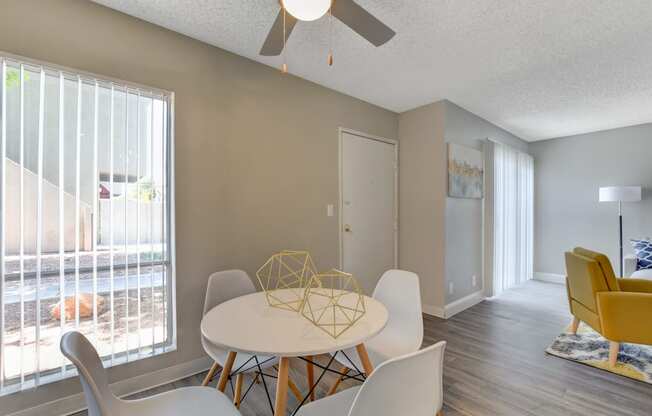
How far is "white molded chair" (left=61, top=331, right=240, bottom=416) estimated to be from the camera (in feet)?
3.04

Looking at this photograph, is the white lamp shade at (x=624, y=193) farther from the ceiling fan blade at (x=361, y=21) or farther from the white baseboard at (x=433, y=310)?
the ceiling fan blade at (x=361, y=21)

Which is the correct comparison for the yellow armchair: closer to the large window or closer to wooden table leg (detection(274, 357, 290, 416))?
wooden table leg (detection(274, 357, 290, 416))

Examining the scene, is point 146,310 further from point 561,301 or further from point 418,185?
point 561,301

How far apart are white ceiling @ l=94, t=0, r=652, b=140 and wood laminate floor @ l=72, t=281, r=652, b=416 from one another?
8.01 feet

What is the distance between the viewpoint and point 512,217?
461cm

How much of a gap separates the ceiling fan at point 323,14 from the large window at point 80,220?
0.93 m

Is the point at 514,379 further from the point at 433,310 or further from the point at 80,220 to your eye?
the point at 80,220

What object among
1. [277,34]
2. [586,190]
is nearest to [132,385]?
[277,34]

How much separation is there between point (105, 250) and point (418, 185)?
309cm

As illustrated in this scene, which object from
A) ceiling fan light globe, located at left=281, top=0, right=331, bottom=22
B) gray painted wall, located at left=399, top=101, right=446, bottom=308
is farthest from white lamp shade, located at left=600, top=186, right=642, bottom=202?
ceiling fan light globe, located at left=281, top=0, right=331, bottom=22

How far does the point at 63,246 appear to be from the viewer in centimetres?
170

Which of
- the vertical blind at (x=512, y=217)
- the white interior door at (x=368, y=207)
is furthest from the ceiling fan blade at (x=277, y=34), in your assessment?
the vertical blind at (x=512, y=217)

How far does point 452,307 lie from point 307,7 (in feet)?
10.9

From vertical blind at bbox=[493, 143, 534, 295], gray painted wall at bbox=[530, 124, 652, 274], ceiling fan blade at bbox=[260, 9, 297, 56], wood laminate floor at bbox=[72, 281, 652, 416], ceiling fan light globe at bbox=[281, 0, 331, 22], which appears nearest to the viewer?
ceiling fan light globe at bbox=[281, 0, 331, 22]
